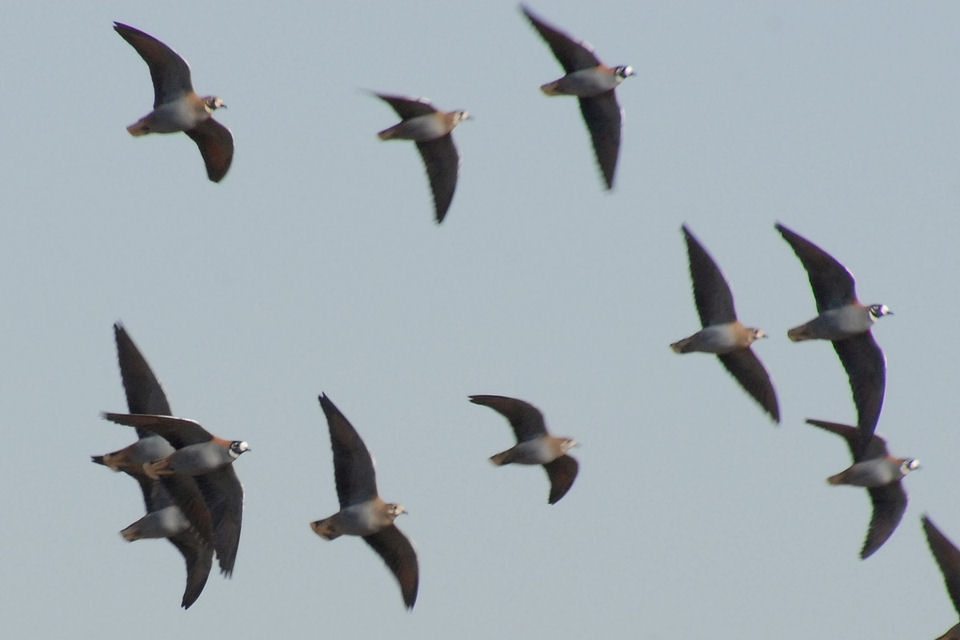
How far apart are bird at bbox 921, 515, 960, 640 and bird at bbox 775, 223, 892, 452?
2.84 m

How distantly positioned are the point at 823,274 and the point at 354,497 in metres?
11.2

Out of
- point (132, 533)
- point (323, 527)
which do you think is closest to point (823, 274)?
point (323, 527)

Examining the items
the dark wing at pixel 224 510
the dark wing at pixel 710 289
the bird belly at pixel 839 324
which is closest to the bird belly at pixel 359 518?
the dark wing at pixel 224 510

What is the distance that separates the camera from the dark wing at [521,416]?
5141 centimetres

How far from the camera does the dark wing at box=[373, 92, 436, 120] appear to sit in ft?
163

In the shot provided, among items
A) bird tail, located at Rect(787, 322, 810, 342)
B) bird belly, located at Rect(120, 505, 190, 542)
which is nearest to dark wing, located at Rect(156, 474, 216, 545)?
bird belly, located at Rect(120, 505, 190, 542)

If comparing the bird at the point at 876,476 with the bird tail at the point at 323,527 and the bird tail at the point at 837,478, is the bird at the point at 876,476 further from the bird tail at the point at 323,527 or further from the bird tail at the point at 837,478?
the bird tail at the point at 323,527

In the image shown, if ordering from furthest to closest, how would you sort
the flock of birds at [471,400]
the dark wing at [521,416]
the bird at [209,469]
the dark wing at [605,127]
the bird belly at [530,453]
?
the bird belly at [530,453]
the dark wing at [521,416]
the dark wing at [605,127]
the flock of birds at [471,400]
the bird at [209,469]

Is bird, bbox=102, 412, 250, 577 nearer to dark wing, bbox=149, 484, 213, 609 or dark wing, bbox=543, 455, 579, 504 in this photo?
dark wing, bbox=149, 484, 213, 609

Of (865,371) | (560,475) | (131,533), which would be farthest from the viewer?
(560,475)

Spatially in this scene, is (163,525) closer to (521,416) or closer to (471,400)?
(471,400)

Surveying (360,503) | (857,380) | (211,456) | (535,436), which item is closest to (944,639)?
(857,380)

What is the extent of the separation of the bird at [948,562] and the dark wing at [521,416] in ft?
29.7

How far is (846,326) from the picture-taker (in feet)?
163
